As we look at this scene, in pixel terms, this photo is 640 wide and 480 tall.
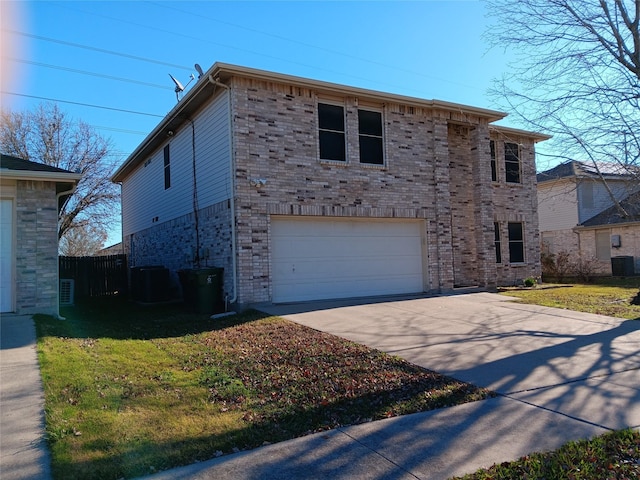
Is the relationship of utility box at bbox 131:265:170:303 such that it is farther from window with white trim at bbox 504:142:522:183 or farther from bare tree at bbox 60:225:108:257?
bare tree at bbox 60:225:108:257

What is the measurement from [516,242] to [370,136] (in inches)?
310

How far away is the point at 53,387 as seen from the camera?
5.23 m

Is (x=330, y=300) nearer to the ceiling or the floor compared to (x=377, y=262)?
nearer to the floor

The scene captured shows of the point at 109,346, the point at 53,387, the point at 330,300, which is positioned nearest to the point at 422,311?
the point at 330,300

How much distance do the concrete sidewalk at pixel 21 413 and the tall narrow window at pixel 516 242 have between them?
50.8 feet

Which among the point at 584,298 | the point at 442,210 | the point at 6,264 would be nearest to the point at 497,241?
the point at 442,210

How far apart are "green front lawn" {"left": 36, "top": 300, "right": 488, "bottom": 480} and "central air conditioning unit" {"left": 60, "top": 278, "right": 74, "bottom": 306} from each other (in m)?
6.22

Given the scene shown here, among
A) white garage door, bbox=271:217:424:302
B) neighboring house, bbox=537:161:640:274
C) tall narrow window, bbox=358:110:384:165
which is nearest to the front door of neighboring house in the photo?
neighboring house, bbox=537:161:640:274

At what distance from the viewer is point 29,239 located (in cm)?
967

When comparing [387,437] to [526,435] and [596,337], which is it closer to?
[526,435]

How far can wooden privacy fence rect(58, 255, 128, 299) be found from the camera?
728 inches

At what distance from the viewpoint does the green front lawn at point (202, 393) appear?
12.5 feet

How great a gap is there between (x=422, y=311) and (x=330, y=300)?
2.78 metres

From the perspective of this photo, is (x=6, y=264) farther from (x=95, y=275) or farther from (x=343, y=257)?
(x=95, y=275)
